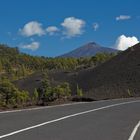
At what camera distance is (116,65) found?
116 m

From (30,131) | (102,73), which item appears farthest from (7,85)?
(30,131)

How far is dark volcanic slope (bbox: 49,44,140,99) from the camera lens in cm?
8694

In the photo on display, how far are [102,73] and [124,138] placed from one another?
10303 centimetres

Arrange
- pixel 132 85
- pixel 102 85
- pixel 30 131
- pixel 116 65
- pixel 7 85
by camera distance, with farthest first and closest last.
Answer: pixel 116 65 → pixel 102 85 → pixel 132 85 → pixel 7 85 → pixel 30 131

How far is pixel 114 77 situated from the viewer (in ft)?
340

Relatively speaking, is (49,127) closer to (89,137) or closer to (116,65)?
(89,137)

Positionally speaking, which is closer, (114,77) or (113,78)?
(113,78)

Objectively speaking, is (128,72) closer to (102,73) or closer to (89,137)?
(102,73)

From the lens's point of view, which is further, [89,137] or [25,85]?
[25,85]

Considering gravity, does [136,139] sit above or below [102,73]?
below

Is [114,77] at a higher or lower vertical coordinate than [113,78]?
higher

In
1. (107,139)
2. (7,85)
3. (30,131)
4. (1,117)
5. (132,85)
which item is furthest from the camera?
(132,85)

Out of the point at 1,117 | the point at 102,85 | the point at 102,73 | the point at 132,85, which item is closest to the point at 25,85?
the point at 102,73

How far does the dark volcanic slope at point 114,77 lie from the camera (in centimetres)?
8694
